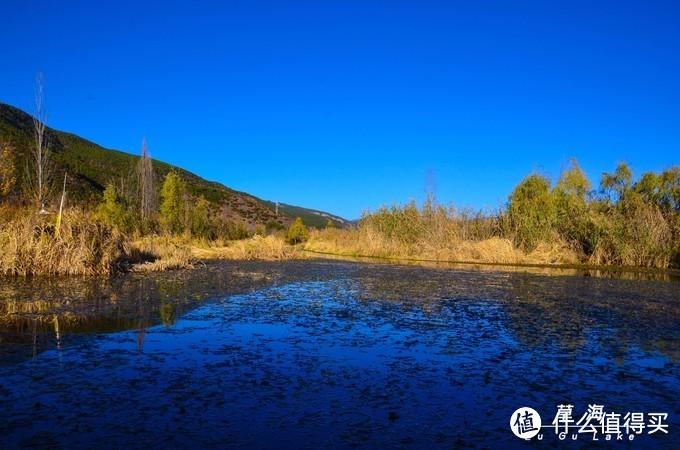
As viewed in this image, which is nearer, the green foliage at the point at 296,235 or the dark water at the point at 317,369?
the dark water at the point at 317,369

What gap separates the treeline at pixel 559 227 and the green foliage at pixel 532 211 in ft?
0.15

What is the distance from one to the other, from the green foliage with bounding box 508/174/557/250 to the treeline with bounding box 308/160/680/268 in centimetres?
5

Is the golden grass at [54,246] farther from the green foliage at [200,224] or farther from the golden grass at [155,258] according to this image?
the green foliage at [200,224]

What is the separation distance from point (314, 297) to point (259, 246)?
1476 cm

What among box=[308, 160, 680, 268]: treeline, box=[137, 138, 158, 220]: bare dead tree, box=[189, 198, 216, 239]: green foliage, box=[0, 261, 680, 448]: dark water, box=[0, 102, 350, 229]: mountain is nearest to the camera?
box=[0, 261, 680, 448]: dark water

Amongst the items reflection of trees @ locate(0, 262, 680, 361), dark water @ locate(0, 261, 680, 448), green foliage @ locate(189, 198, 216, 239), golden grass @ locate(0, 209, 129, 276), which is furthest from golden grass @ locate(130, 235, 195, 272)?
green foliage @ locate(189, 198, 216, 239)

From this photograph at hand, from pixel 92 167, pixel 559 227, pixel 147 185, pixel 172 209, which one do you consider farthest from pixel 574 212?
pixel 92 167

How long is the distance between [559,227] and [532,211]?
1529 millimetres

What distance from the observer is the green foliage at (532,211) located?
80.8 ft

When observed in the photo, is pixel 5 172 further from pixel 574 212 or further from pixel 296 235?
pixel 296 235

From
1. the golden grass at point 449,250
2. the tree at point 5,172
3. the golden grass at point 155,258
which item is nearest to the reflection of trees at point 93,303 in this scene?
the golden grass at point 155,258

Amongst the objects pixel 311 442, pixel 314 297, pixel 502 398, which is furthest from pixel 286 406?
pixel 314 297

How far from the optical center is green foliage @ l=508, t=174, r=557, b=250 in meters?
24.6

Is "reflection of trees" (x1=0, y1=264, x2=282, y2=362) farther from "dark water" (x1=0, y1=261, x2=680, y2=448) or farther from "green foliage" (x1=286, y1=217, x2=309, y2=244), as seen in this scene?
"green foliage" (x1=286, y1=217, x2=309, y2=244)
